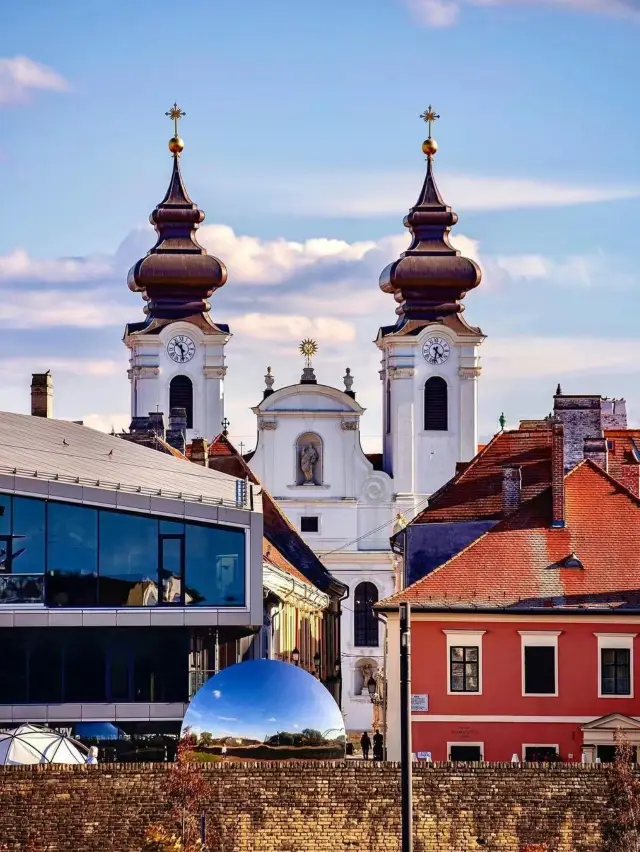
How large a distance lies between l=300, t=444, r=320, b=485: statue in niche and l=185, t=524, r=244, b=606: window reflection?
59009 millimetres

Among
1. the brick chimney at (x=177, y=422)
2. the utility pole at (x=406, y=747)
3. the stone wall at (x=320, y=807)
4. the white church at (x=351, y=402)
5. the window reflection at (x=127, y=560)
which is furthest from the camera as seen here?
the white church at (x=351, y=402)

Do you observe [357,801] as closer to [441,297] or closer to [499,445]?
[499,445]

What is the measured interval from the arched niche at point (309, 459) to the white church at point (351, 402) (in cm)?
4

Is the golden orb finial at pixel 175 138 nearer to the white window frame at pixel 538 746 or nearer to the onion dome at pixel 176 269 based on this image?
the onion dome at pixel 176 269

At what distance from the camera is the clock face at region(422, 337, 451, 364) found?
110m

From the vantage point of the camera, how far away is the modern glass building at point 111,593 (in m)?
47.5

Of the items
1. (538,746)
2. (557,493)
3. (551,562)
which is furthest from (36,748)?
(557,493)

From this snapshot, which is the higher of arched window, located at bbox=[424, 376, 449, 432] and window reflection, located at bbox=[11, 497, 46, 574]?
arched window, located at bbox=[424, 376, 449, 432]

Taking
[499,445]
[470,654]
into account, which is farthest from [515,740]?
[499,445]

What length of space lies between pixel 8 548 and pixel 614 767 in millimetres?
13843

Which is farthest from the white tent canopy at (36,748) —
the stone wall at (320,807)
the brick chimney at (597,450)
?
the brick chimney at (597,450)

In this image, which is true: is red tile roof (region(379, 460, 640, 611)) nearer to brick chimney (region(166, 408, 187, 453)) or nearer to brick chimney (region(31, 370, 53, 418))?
brick chimney (region(31, 370, 53, 418))

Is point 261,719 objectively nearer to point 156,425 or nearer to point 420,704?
point 420,704

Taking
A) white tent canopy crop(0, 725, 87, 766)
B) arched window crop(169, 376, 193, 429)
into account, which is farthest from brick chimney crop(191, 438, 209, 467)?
arched window crop(169, 376, 193, 429)
